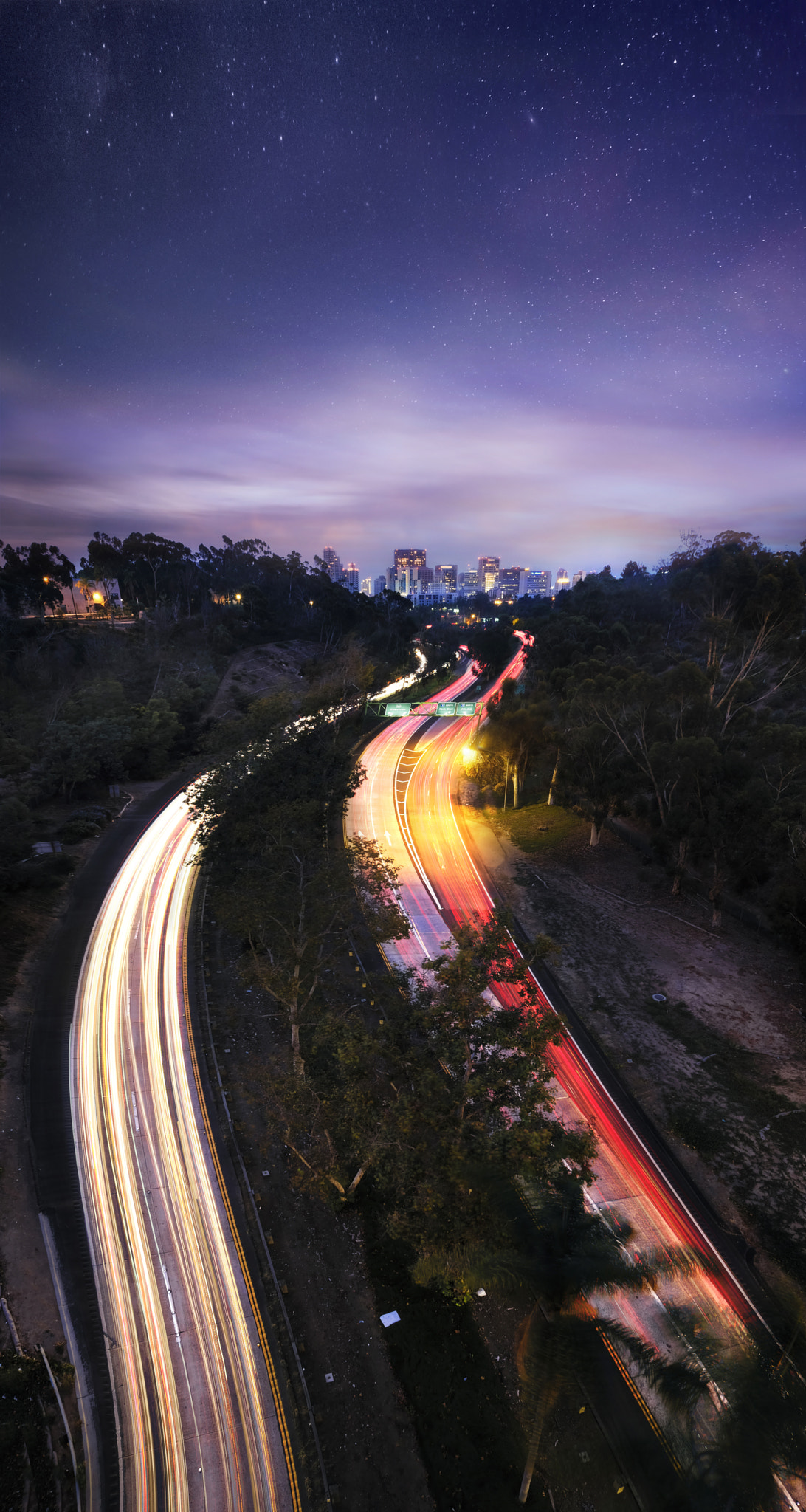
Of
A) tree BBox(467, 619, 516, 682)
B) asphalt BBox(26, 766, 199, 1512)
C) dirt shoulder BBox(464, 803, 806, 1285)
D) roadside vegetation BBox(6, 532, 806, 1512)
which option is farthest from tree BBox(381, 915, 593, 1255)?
tree BBox(467, 619, 516, 682)

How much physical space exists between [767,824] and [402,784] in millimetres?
31330

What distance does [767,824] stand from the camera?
28578 millimetres

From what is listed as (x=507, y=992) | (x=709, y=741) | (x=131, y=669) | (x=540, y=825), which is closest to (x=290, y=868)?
(x=507, y=992)

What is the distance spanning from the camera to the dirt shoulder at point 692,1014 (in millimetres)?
18953

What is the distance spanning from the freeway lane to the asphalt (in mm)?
256

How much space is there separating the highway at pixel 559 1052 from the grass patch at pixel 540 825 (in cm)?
351

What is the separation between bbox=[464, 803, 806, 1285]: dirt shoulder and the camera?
18953 millimetres

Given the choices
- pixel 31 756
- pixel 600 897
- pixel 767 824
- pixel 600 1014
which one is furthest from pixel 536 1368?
pixel 31 756

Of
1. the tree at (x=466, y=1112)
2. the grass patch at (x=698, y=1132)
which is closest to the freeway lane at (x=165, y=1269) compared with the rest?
the tree at (x=466, y=1112)

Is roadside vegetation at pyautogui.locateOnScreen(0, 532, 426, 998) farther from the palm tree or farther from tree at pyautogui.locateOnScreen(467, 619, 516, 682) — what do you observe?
the palm tree

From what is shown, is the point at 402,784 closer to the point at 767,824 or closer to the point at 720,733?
the point at 720,733

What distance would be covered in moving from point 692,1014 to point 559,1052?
22.9ft

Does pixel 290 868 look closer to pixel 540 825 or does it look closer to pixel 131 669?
pixel 540 825

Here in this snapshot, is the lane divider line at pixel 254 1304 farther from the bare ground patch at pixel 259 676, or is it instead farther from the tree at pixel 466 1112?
the bare ground patch at pixel 259 676
